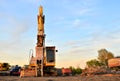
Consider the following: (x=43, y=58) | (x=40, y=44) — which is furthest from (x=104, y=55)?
(x=43, y=58)

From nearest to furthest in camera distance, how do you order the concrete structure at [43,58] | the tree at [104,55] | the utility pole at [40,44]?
the concrete structure at [43,58], the utility pole at [40,44], the tree at [104,55]

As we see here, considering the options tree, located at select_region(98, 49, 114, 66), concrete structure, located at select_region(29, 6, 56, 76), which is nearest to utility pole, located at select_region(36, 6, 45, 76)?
concrete structure, located at select_region(29, 6, 56, 76)

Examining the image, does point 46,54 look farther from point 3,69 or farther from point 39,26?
point 3,69

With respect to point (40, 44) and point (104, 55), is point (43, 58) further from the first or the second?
point (104, 55)

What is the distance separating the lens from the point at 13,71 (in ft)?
172

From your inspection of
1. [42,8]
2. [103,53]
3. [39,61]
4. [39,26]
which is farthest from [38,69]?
[103,53]

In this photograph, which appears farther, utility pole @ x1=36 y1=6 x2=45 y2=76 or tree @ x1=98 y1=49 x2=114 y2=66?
tree @ x1=98 y1=49 x2=114 y2=66

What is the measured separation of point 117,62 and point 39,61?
20.1m

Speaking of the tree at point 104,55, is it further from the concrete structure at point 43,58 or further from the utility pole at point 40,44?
the concrete structure at point 43,58

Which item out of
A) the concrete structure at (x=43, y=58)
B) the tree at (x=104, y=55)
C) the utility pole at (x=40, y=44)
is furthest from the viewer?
the tree at (x=104, y=55)

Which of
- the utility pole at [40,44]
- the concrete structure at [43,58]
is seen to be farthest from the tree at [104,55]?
the concrete structure at [43,58]

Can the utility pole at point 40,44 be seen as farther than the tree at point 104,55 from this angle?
No

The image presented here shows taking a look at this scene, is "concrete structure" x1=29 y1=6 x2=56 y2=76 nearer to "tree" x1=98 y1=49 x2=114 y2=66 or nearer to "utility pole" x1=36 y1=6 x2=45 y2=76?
"utility pole" x1=36 y1=6 x2=45 y2=76

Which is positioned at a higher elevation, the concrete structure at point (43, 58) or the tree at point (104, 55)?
the tree at point (104, 55)
